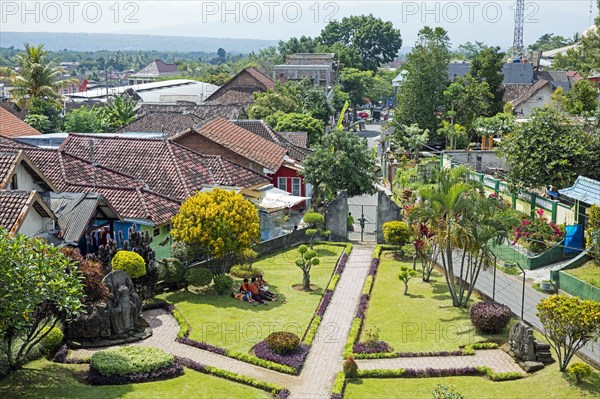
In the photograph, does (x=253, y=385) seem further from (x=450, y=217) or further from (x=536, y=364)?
(x=450, y=217)

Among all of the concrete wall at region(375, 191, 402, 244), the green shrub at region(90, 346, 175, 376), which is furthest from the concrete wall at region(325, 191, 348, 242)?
the green shrub at region(90, 346, 175, 376)

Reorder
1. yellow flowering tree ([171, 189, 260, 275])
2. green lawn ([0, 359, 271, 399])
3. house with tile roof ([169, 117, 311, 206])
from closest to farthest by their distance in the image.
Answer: green lawn ([0, 359, 271, 399]) → yellow flowering tree ([171, 189, 260, 275]) → house with tile roof ([169, 117, 311, 206])

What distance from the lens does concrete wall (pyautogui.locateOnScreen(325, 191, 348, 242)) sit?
4184 centimetres

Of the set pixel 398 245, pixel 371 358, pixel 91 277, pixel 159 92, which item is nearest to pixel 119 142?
pixel 398 245

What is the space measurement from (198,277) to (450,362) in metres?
11.2

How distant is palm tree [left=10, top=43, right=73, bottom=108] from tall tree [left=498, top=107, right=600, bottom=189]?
4702cm

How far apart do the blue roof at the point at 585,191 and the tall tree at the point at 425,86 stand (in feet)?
102

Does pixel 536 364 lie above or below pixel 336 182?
below

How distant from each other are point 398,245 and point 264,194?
797 cm

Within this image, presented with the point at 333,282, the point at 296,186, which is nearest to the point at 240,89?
the point at 296,186

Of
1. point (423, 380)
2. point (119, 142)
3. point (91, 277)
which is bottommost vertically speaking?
point (423, 380)

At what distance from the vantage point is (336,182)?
43.8 meters

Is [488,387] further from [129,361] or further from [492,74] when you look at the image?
[492,74]

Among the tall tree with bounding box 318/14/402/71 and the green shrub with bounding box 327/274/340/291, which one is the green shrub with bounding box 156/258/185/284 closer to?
the green shrub with bounding box 327/274/340/291
